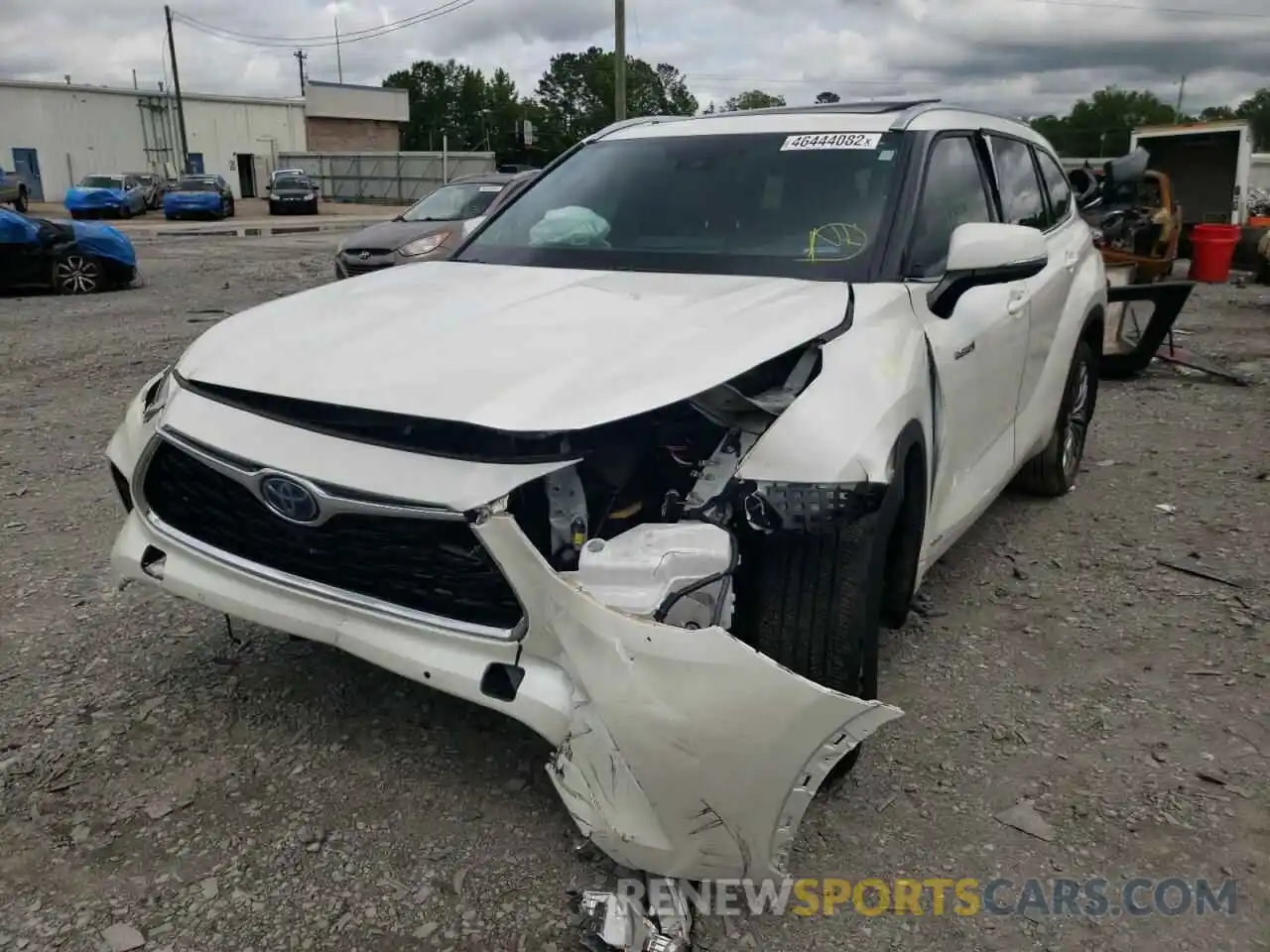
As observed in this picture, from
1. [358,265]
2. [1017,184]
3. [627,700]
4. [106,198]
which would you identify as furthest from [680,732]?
[106,198]

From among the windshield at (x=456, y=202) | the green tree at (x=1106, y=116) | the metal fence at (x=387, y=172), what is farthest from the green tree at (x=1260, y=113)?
the windshield at (x=456, y=202)

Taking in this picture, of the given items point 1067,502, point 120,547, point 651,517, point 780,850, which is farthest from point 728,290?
point 1067,502

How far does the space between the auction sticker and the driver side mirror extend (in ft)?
2.02

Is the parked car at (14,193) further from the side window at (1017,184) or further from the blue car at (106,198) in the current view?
the side window at (1017,184)

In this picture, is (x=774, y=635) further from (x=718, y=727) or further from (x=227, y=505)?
(x=227, y=505)

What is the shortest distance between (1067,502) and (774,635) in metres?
3.24

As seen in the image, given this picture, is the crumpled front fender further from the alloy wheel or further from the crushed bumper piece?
the alloy wheel

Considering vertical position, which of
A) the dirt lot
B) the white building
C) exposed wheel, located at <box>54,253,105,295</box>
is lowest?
the dirt lot

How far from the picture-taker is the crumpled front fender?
190 centimetres

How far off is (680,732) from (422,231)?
10.6m

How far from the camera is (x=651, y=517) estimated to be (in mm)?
2320

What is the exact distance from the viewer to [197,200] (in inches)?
1281

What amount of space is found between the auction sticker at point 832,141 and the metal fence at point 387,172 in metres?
40.3

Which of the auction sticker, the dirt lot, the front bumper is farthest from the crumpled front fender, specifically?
the auction sticker
